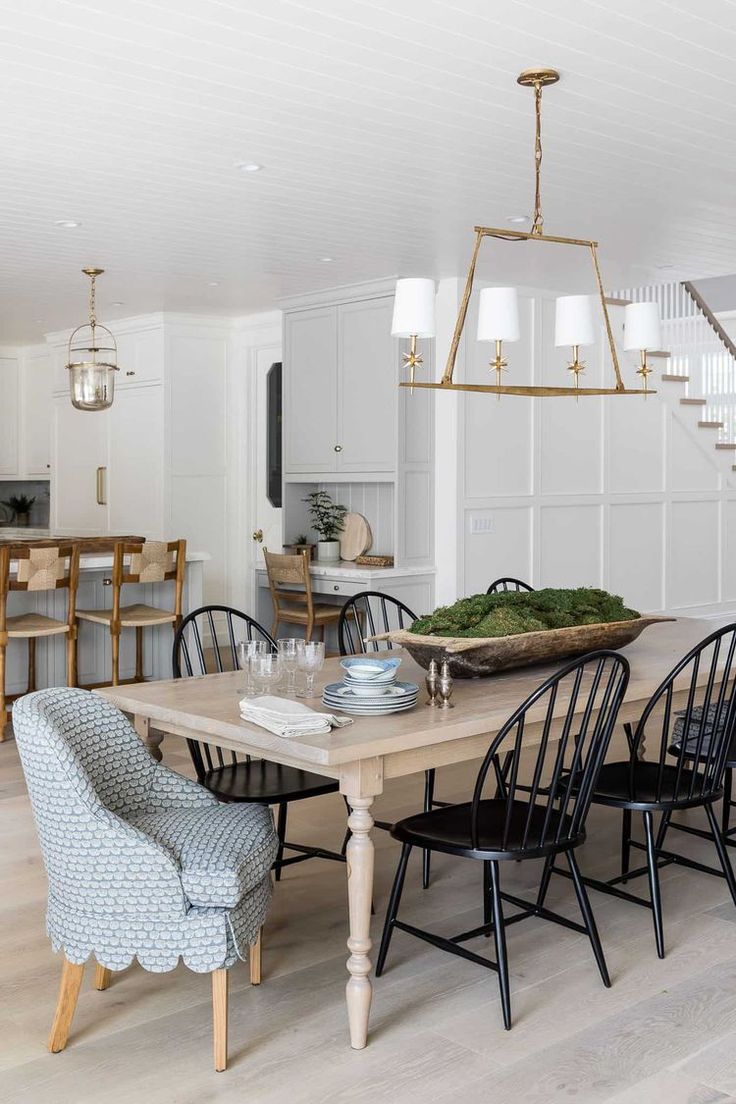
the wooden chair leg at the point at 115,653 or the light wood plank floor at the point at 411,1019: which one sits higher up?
the wooden chair leg at the point at 115,653

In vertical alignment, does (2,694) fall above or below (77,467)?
below

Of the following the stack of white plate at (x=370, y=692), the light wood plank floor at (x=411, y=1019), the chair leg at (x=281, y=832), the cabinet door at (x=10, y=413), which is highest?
the cabinet door at (x=10, y=413)

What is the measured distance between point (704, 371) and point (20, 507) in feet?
20.5

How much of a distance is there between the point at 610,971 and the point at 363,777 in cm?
98

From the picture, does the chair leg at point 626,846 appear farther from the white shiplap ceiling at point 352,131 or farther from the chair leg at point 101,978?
the white shiplap ceiling at point 352,131

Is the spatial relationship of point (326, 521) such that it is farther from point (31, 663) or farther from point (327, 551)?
point (31, 663)

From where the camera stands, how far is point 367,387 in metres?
Result: 6.98

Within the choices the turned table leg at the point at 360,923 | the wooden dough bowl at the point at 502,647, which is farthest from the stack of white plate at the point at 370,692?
the turned table leg at the point at 360,923

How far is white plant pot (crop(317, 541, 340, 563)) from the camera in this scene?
7441 mm

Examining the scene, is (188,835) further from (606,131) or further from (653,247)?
(653,247)

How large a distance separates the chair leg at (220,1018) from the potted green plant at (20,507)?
8.65m

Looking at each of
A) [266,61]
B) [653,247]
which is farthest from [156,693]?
[653,247]

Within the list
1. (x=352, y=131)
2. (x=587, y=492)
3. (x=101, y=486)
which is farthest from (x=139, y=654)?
(x=352, y=131)

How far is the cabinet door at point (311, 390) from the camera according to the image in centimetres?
723
